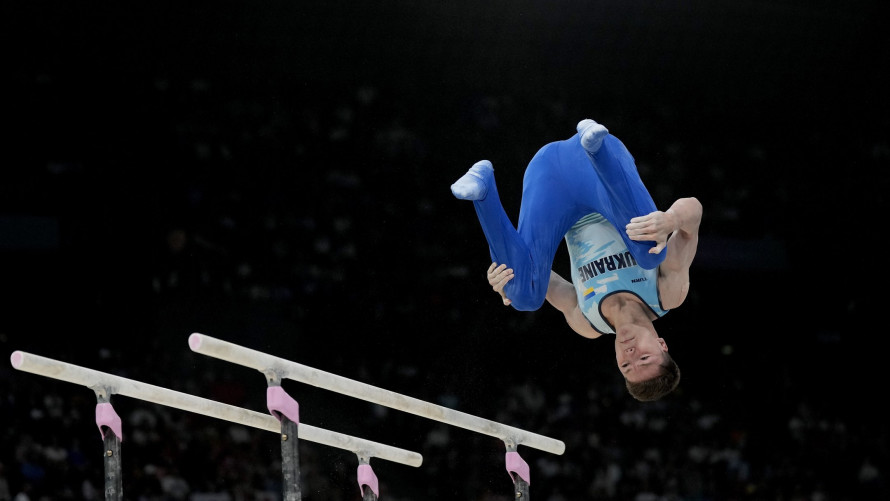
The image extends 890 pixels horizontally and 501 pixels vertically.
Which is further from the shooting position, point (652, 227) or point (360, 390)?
point (652, 227)

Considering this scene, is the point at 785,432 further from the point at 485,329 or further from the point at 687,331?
the point at 485,329

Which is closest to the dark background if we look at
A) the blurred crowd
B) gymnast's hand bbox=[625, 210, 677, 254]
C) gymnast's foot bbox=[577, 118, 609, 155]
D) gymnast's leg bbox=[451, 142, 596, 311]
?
the blurred crowd

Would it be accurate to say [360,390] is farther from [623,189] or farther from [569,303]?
[569,303]

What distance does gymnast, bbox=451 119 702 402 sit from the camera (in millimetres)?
4809

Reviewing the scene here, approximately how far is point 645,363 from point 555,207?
102cm

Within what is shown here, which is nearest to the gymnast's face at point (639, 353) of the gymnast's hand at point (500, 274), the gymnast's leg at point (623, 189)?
the gymnast's leg at point (623, 189)

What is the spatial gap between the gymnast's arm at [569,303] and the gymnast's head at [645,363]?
39cm

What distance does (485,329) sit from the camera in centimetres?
1105

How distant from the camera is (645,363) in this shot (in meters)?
5.00

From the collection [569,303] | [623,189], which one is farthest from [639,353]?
[623,189]

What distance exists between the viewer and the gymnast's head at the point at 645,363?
5.00 m

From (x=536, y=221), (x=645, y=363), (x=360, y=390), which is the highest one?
(x=536, y=221)

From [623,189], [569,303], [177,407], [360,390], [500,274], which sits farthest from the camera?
[569,303]

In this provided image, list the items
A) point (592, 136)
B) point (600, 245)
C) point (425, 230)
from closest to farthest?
point (592, 136)
point (600, 245)
point (425, 230)
